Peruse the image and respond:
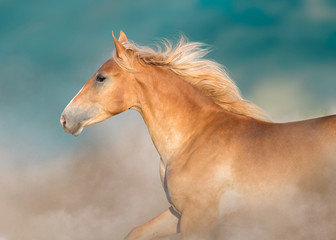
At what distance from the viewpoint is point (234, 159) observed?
3527 millimetres

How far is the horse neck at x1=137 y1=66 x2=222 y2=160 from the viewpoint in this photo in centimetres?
398

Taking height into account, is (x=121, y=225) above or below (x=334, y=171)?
below

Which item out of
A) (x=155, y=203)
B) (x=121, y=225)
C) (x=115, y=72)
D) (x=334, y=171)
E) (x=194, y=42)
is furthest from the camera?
(x=155, y=203)

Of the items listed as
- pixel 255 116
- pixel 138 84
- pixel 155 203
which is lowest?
pixel 155 203

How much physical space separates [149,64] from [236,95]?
97 cm

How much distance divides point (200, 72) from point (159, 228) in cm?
167

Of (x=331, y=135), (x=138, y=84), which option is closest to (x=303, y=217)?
(x=331, y=135)

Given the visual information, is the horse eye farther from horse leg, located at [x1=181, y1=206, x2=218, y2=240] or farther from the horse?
horse leg, located at [x1=181, y1=206, x2=218, y2=240]

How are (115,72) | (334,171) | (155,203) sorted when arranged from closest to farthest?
(334,171) < (115,72) < (155,203)

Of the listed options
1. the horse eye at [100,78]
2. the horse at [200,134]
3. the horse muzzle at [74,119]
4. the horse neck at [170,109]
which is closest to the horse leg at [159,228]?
the horse at [200,134]

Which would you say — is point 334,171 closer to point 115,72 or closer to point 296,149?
point 296,149

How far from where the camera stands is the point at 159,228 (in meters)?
4.19

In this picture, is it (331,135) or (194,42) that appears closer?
(331,135)

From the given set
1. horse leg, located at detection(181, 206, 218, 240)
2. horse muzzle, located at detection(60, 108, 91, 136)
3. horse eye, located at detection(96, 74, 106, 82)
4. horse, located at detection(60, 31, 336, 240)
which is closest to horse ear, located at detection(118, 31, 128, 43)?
horse, located at detection(60, 31, 336, 240)
